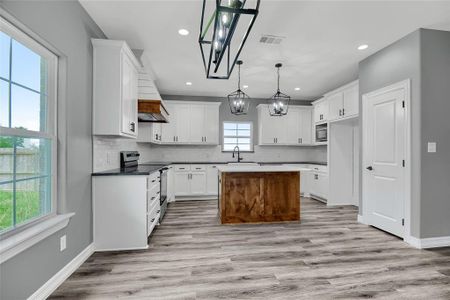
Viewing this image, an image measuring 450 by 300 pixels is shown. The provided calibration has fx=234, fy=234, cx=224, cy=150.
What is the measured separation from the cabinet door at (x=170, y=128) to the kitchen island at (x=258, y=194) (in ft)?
8.28

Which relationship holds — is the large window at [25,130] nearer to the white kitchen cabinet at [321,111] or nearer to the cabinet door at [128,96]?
the cabinet door at [128,96]

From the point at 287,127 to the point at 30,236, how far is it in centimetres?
585

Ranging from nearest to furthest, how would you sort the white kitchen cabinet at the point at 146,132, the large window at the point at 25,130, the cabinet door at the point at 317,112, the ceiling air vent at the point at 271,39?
the large window at the point at 25,130
the ceiling air vent at the point at 271,39
the white kitchen cabinet at the point at 146,132
the cabinet door at the point at 317,112

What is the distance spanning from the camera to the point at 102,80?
2.79m

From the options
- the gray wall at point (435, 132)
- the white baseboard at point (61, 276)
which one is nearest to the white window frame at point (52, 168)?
the white baseboard at point (61, 276)

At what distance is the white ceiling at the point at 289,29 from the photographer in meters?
2.52

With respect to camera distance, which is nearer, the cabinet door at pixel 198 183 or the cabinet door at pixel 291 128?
the cabinet door at pixel 198 183

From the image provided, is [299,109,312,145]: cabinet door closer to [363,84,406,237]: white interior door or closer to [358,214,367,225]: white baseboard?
[363,84,406,237]: white interior door

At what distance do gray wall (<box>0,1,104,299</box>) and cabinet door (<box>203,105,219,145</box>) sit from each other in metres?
3.41

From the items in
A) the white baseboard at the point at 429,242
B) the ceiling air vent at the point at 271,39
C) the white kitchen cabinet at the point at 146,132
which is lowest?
the white baseboard at the point at 429,242

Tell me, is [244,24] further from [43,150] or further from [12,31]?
[43,150]

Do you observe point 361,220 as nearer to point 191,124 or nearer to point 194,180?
point 194,180

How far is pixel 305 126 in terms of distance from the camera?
21.4 ft

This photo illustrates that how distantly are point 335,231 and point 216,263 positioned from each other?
2.00m
